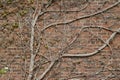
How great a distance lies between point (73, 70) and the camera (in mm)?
5090

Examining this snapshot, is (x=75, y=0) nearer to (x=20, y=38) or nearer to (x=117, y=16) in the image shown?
(x=117, y=16)

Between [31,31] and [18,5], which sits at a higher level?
[18,5]

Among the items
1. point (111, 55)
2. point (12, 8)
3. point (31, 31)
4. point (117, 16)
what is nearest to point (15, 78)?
point (31, 31)

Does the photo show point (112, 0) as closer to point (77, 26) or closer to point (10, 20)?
point (77, 26)

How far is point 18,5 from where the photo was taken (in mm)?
5230

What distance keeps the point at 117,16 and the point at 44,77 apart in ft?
5.25

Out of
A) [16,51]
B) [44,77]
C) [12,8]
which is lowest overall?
[44,77]

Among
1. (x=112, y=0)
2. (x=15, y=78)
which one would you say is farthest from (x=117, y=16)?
(x=15, y=78)

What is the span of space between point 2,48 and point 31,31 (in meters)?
0.57

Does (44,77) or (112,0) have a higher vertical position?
(112,0)

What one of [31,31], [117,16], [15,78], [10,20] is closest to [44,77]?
[15,78]

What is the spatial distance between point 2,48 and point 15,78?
1.81 feet

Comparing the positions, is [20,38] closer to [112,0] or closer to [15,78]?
[15,78]

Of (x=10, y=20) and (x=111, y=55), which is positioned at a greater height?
(x=10, y=20)
